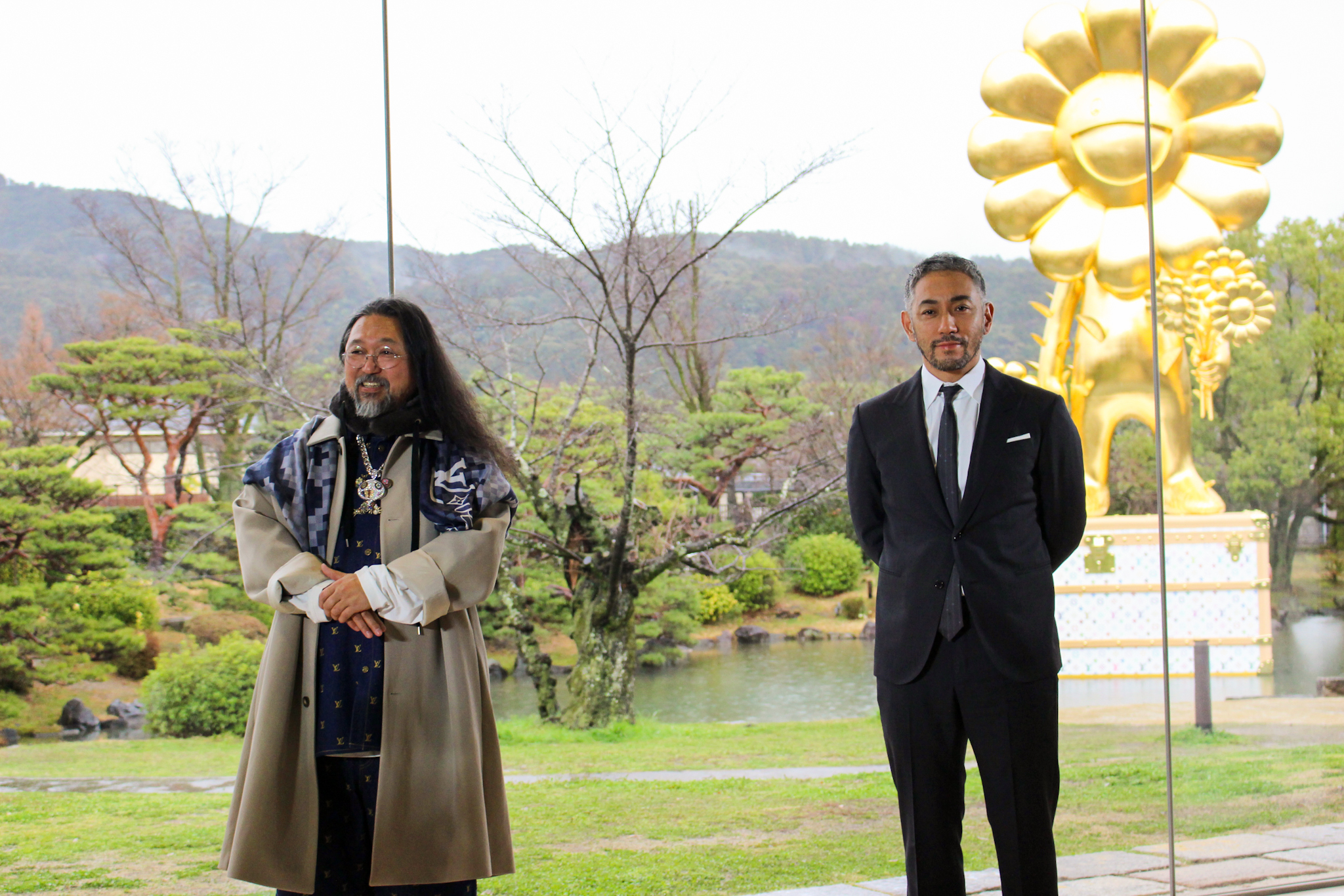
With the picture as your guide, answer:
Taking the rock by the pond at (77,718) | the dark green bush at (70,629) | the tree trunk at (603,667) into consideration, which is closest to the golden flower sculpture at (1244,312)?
the tree trunk at (603,667)

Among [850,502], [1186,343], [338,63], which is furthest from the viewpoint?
[1186,343]

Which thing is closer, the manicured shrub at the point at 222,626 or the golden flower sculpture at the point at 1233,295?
the manicured shrub at the point at 222,626

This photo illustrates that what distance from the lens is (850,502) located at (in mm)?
1737

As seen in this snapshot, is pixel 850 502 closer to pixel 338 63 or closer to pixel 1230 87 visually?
pixel 338 63

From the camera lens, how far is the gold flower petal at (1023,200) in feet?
10.8

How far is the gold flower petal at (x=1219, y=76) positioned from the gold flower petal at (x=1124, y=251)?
339mm

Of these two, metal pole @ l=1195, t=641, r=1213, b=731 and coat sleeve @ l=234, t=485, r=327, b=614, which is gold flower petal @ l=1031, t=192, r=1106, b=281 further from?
coat sleeve @ l=234, t=485, r=327, b=614

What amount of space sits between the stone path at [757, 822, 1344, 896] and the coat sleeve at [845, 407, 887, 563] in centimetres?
95

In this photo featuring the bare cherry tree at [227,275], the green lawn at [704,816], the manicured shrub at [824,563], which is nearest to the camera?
the green lawn at [704,816]

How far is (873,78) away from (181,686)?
2.85 metres

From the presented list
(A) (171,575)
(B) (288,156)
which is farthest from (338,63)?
(A) (171,575)

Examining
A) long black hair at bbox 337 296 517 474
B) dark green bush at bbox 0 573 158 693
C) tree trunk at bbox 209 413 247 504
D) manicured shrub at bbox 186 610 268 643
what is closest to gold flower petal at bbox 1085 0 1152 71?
long black hair at bbox 337 296 517 474

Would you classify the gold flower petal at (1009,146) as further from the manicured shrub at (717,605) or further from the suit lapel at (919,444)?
the suit lapel at (919,444)

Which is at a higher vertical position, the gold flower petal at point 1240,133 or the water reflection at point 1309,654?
the gold flower petal at point 1240,133
